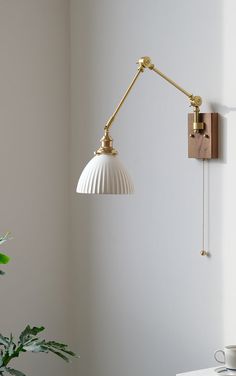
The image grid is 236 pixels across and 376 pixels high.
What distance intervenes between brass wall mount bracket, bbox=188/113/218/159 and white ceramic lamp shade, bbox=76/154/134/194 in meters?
0.38

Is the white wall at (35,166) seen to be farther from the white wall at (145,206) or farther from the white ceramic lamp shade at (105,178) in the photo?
the white ceramic lamp shade at (105,178)

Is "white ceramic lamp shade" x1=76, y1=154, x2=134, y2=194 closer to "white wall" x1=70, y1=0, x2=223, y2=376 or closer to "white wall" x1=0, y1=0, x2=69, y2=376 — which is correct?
"white wall" x1=70, y1=0, x2=223, y2=376

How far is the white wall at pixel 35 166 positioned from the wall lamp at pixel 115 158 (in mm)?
930

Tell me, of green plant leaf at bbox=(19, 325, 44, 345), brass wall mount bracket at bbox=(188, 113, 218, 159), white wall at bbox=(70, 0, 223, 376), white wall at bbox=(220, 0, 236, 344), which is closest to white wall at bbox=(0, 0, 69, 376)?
white wall at bbox=(70, 0, 223, 376)

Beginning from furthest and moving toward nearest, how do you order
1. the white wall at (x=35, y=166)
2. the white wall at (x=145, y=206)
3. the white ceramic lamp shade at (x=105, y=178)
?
the white wall at (x=35, y=166) < the white wall at (x=145, y=206) < the white ceramic lamp shade at (x=105, y=178)

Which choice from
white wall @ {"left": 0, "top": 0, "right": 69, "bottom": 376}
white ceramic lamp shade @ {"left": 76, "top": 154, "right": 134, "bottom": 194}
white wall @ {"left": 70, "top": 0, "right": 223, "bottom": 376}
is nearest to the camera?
white ceramic lamp shade @ {"left": 76, "top": 154, "right": 134, "bottom": 194}

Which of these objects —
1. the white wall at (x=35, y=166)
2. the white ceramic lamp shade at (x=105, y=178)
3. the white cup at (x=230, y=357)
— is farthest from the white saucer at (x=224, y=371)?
the white wall at (x=35, y=166)

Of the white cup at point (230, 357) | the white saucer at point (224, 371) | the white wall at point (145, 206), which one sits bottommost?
the white saucer at point (224, 371)

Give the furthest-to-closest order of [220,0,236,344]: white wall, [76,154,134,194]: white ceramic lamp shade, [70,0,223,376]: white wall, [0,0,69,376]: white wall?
[0,0,69,376]: white wall
[70,0,223,376]: white wall
[220,0,236,344]: white wall
[76,154,134,194]: white ceramic lamp shade

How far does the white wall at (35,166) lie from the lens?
3.40 meters

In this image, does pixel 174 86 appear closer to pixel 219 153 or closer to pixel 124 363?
pixel 219 153

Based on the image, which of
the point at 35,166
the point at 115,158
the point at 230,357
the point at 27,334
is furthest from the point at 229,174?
the point at 35,166

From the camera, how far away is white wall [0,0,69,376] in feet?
11.2

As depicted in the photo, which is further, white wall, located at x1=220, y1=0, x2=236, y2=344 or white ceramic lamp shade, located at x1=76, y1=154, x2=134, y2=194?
white wall, located at x1=220, y1=0, x2=236, y2=344
